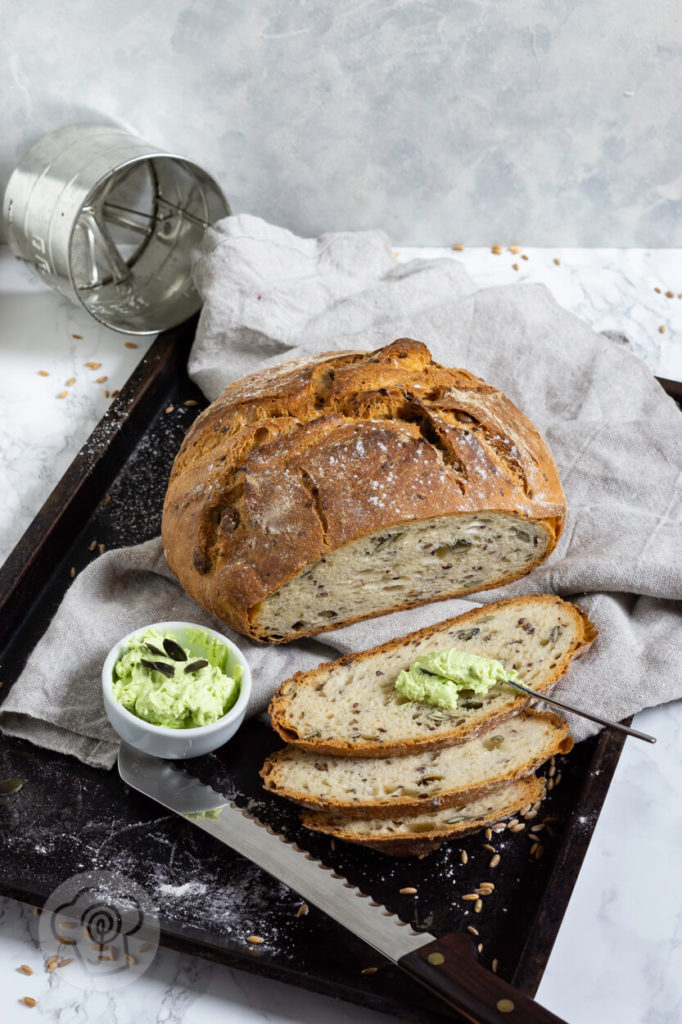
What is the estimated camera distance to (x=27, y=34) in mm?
3617

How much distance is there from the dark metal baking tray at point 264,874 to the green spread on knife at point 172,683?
0.73 feet

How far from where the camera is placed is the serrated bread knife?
211 centimetres

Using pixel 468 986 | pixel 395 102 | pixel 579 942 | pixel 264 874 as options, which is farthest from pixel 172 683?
pixel 395 102

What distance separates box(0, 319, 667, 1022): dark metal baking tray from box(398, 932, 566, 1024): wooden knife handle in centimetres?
15

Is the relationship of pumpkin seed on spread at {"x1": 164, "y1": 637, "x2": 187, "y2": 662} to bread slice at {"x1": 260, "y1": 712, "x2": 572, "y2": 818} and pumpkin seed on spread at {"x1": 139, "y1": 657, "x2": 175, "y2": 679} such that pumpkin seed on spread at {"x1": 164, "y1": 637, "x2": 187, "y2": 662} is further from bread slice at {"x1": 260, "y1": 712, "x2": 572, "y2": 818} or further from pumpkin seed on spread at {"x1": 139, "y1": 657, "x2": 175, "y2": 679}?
bread slice at {"x1": 260, "y1": 712, "x2": 572, "y2": 818}

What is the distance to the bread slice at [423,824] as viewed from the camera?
8.05ft

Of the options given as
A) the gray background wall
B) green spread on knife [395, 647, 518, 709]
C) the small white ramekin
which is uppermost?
the gray background wall

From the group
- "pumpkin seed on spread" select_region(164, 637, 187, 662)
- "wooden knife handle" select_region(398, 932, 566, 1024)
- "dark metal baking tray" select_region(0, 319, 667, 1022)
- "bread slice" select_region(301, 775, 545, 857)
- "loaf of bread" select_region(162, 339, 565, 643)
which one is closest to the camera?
"wooden knife handle" select_region(398, 932, 566, 1024)

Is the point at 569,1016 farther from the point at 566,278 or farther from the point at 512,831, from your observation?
the point at 566,278

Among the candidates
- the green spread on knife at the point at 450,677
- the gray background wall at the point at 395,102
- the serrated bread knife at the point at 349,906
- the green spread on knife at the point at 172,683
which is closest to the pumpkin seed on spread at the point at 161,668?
the green spread on knife at the point at 172,683

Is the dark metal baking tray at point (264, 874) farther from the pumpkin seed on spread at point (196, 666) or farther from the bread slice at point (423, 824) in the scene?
the pumpkin seed on spread at point (196, 666)

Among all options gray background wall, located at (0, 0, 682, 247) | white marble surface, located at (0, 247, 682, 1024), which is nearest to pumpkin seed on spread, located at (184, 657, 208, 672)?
white marble surface, located at (0, 247, 682, 1024)

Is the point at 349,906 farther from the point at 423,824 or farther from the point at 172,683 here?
the point at 172,683

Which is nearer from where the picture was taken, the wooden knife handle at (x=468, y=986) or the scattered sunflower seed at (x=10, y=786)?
the wooden knife handle at (x=468, y=986)
